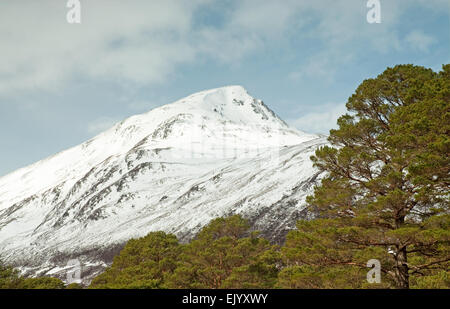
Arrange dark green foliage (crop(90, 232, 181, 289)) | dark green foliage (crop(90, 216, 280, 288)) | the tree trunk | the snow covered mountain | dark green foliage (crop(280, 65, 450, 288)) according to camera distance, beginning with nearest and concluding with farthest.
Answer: dark green foliage (crop(280, 65, 450, 288)) → the tree trunk → dark green foliage (crop(90, 216, 280, 288)) → dark green foliage (crop(90, 232, 181, 289)) → the snow covered mountain

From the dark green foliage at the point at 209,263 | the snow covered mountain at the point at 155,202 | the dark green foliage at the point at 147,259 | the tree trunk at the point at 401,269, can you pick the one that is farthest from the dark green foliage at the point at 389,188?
the snow covered mountain at the point at 155,202

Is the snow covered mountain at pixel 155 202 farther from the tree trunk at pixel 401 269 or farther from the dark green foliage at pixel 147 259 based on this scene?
the tree trunk at pixel 401 269

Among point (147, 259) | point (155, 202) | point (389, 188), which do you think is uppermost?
point (155, 202)

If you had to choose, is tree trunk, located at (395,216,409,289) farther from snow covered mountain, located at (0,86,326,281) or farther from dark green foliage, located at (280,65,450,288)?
snow covered mountain, located at (0,86,326,281)

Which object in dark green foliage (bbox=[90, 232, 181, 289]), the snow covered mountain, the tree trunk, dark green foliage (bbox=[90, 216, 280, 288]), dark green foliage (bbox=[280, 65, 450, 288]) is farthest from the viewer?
the snow covered mountain

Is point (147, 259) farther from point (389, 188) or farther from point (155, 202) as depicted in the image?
point (155, 202)

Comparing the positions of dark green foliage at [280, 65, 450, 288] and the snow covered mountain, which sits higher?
the snow covered mountain

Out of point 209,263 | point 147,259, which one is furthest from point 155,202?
point 209,263

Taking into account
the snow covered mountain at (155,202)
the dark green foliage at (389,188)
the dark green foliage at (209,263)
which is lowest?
the dark green foliage at (209,263)

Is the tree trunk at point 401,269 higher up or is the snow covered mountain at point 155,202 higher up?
the snow covered mountain at point 155,202

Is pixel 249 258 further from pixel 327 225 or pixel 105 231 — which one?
pixel 105 231

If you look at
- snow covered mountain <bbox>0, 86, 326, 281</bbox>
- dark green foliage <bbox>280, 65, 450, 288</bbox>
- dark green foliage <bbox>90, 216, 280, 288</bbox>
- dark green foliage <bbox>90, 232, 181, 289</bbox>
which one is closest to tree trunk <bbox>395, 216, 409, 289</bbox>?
dark green foliage <bbox>280, 65, 450, 288</bbox>

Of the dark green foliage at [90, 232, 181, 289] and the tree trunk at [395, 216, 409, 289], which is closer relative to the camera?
the tree trunk at [395, 216, 409, 289]
